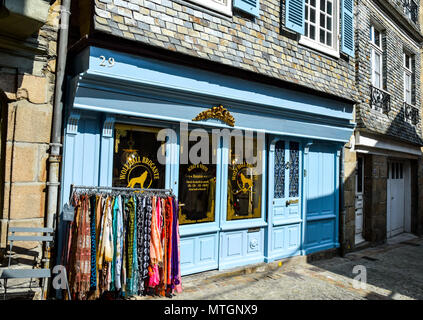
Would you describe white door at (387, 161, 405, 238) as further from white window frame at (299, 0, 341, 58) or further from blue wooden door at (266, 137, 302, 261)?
blue wooden door at (266, 137, 302, 261)

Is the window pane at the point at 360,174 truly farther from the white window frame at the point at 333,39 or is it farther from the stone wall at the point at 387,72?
the white window frame at the point at 333,39

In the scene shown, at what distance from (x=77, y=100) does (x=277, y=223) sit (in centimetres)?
436

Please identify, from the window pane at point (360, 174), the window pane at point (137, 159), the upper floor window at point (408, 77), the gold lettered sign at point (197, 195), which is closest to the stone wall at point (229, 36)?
the window pane at point (137, 159)

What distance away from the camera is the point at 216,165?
5793 mm

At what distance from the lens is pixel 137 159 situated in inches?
194

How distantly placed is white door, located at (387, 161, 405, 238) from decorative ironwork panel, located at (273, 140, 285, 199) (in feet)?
18.4

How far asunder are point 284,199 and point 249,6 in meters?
3.78

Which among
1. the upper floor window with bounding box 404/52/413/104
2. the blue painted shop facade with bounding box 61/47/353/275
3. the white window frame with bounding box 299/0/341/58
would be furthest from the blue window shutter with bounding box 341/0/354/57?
the upper floor window with bounding box 404/52/413/104

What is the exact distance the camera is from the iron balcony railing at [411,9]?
11.0 metres

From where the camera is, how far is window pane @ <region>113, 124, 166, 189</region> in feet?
15.6

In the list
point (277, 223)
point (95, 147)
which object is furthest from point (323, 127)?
point (95, 147)

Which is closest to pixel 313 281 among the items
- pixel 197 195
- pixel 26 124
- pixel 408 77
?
pixel 197 195
